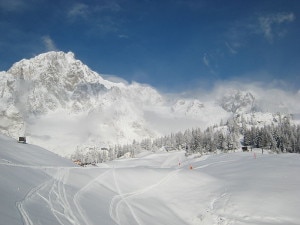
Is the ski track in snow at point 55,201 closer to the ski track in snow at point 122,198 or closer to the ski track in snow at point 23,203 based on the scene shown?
the ski track in snow at point 23,203

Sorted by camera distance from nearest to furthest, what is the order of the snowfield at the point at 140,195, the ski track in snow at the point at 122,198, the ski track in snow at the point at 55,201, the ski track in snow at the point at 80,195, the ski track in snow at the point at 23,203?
the ski track in snow at the point at 23,203 → the ski track in snow at the point at 55,201 → the snowfield at the point at 140,195 → the ski track in snow at the point at 80,195 → the ski track in snow at the point at 122,198

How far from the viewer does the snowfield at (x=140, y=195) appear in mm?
21062

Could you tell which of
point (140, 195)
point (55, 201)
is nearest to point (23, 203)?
point (55, 201)

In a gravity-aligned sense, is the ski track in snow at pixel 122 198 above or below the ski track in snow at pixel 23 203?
below

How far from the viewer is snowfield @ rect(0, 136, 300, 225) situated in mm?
21062

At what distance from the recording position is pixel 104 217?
76.1 ft

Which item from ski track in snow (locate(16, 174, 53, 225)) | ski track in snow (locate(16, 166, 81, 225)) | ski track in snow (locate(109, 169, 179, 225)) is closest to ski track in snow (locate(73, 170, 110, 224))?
ski track in snow (locate(16, 166, 81, 225))

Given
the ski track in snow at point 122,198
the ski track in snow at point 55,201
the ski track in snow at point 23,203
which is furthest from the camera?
the ski track in snow at point 122,198

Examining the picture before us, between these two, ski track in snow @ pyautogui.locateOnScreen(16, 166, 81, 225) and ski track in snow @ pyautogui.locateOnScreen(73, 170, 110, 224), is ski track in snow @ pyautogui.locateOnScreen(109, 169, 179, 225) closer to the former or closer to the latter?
ski track in snow @ pyautogui.locateOnScreen(73, 170, 110, 224)

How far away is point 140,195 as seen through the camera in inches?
1305

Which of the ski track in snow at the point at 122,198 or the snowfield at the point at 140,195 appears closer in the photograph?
the snowfield at the point at 140,195

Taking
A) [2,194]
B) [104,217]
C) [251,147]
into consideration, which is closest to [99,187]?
[104,217]

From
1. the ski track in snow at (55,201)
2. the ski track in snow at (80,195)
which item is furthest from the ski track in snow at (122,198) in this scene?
the ski track in snow at (55,201)

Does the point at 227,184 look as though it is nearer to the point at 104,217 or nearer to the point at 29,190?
the point at 104,217
